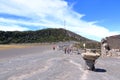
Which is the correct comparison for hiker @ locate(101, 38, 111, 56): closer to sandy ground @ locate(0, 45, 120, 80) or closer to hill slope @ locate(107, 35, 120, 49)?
hill slope @ locate(107, 35, 120, 49)

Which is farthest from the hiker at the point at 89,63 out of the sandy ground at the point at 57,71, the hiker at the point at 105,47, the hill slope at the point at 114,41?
the hill slope at the point at 114,41

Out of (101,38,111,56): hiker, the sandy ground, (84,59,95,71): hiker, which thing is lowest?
the sandy ground

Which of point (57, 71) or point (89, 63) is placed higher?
point (89, 63)

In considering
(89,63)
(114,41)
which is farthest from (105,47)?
(89,63)

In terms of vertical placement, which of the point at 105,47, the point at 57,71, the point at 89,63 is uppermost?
the point at 105,47

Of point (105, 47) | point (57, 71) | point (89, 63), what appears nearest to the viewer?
point (57, 71)

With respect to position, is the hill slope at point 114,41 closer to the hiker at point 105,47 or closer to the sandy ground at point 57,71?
the hiker at point 105,47

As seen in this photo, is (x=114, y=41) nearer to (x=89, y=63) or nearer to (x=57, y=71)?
(x=89, y=63)

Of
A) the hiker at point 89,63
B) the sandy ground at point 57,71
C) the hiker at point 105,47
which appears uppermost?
the hiker at point 105,47

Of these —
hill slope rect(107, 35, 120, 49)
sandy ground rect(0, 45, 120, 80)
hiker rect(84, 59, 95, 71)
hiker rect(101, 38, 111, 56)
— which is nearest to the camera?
sandy ground rect(0, 45, 120, 80)

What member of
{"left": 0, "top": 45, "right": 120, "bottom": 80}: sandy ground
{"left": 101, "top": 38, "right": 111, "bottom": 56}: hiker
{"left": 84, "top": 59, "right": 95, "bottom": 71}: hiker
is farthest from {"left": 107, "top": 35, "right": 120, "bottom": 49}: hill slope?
{"left": 84, "top": 59, "right": 95, "bottom": 71}: hiker

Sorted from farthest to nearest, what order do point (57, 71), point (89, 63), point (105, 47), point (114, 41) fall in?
point (114, 41)
point (105, 47)
point (89, 63)
point (57, 71)

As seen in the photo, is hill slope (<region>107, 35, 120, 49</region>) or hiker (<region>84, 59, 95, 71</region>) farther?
hill slope (<region>107, 35, 120, 49</region>)

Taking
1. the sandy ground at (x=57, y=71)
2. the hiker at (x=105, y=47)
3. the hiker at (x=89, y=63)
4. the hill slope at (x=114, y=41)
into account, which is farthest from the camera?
the hill slope at (x=114, y=41)
